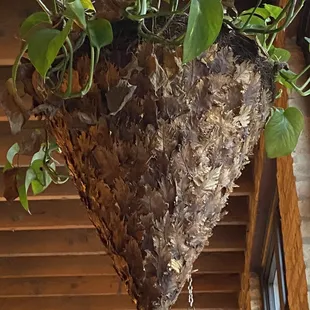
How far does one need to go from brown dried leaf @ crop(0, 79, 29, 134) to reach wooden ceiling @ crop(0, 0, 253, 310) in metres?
1.67

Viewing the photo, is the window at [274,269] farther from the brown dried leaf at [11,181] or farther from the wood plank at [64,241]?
the brown dried leaf at [11,181]

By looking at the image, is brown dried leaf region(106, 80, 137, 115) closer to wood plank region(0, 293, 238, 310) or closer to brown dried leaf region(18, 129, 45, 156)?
brown dried leaf region(18, 129, 45, 156)

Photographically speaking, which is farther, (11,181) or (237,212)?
(237,212)

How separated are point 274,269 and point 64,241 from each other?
1210 mm

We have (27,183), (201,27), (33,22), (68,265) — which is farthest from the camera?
(68,265)

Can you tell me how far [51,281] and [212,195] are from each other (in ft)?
11.7

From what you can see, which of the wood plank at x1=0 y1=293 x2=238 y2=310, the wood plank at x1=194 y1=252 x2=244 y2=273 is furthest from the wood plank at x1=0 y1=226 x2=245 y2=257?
the wood plank at x1=0 y1=293 x2=238 y2=310

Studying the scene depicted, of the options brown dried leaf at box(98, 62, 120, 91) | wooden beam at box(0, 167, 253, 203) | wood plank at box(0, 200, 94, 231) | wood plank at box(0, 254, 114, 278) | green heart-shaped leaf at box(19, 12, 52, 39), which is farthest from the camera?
wood plank at box(0, 254, 114, 278)

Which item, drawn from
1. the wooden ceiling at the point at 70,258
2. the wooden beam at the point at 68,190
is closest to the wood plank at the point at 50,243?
the wooden ceiling at the point at 70,258

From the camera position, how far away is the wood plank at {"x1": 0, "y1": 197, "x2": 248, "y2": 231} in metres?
3.25

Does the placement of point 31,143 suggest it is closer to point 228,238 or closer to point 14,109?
point 14,109

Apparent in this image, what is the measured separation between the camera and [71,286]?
13.7ft

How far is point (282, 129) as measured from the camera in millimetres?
973

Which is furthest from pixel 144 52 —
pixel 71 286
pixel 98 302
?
pixel 98 302
